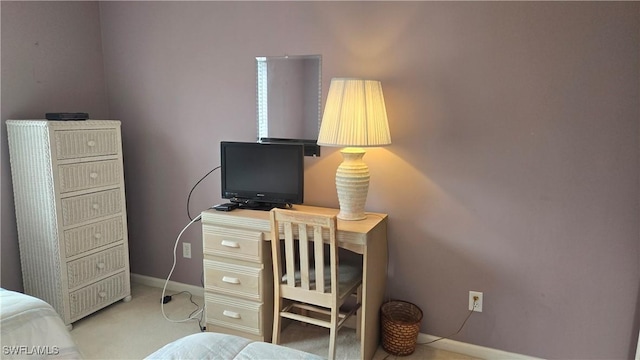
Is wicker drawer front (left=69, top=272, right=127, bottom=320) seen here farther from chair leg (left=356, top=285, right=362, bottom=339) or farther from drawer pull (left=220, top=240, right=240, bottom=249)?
chair leg (left=356, top=285, right=362, bottom=339)

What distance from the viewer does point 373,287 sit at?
7.47ft

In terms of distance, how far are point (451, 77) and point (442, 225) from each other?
0.82m

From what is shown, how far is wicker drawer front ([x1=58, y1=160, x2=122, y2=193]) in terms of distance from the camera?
250 cm

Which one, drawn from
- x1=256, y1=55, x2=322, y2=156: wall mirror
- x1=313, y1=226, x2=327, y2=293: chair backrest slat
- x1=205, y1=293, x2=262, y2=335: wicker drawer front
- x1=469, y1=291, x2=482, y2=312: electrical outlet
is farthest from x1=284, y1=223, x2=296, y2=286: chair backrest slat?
x1=469, y1=291, x2=482, y2=312: electrical outlet

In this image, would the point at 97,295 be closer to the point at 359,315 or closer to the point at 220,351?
the point at 359,315

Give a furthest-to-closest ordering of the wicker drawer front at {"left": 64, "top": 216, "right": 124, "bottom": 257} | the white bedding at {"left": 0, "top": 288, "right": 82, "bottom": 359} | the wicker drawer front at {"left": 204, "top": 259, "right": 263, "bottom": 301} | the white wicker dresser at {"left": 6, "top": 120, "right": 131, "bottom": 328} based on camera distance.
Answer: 1. the wicker drawer front at {"left": 64, "top": 216, "right": 124, "bottom": 257}
2. the white wicker dresser at {"left": 6, "top": 120, "right": 131, "bottom": 328}
3. the wicker drawer front at {"left": 204, "top": 259, "right": 263, "bottom": 301}
4. the white bedding at {"left": 0, "top": 288, "right": 82, "bottom": 359}

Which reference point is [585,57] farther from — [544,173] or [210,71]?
[210,71]

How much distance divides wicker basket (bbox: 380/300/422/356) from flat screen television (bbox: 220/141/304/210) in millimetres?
840

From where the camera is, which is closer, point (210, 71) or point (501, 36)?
point (501, 36)

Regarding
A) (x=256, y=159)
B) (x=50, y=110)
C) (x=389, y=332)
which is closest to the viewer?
(x=389, y=332)

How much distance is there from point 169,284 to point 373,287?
1733 millimetres

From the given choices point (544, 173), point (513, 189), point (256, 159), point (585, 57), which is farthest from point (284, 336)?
point (585, 57)

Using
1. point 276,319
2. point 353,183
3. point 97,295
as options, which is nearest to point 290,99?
point 353,183

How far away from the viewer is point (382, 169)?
2.46 metres
